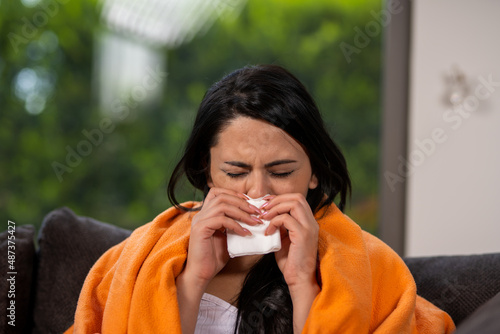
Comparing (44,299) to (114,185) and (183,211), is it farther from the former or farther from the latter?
(114,185)

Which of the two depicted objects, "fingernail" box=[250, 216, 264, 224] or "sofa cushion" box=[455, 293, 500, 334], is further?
"fingernail" box=[250, 216, 264, 224]

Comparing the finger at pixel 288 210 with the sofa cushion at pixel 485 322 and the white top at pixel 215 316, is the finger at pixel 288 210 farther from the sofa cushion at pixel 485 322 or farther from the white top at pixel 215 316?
the sofa cushion at pixel 485 322

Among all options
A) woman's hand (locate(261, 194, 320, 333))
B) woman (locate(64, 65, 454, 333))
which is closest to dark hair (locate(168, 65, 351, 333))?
woman (locate(64, 65, 454, 333))

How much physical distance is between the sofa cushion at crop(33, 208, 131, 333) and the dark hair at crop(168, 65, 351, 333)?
367 mm

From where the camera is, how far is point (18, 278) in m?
1.76

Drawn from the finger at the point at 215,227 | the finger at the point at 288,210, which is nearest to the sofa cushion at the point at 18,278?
the finger at the point at 215,227

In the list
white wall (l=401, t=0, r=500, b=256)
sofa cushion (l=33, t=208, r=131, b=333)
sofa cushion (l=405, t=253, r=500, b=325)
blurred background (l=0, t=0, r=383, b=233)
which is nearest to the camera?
sofa cushion (l=405, t=253, r=500, b=325)

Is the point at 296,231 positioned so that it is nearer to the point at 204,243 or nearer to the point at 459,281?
the point at 204,243

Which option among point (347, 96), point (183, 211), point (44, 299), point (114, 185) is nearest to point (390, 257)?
point (183, 211)

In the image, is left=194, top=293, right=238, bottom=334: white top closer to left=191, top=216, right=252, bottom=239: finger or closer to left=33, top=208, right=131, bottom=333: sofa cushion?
left=191, top=216, right=252, bottom=239: finger

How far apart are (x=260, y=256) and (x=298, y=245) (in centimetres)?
30

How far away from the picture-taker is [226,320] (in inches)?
62.4

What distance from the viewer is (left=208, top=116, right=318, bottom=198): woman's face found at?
1446mm

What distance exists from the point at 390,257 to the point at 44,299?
113cm
